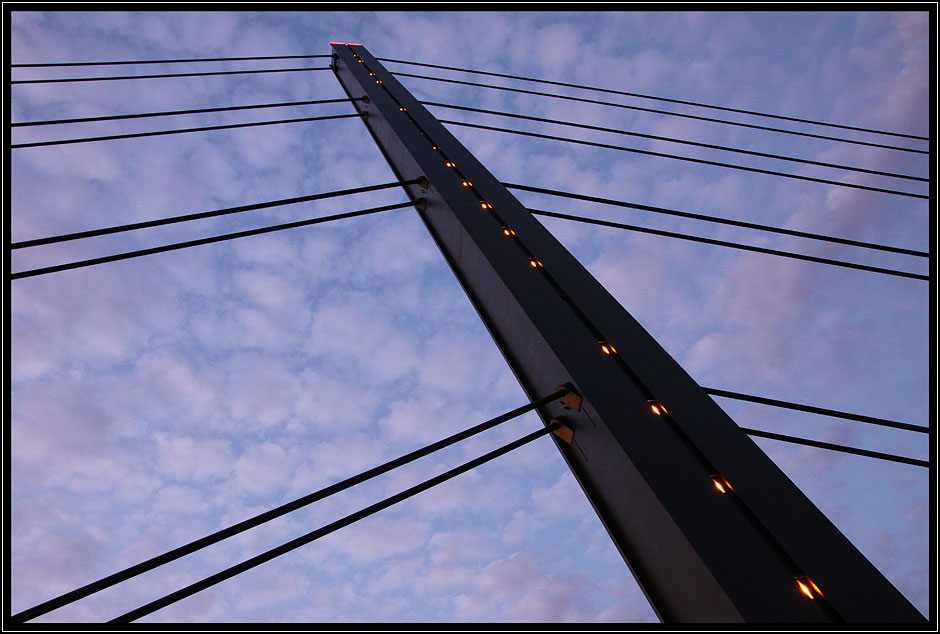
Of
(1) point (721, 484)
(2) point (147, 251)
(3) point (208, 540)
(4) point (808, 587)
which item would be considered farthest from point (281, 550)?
(2) point (147, 251)

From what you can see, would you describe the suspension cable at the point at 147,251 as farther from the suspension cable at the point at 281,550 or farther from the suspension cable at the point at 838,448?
the suspension cable at the point at 838,448

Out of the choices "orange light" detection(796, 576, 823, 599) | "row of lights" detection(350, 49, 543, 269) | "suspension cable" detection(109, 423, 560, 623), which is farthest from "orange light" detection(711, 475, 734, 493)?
"row of lights" detection(350, 49, 543, 269)

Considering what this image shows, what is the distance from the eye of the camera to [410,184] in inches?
181

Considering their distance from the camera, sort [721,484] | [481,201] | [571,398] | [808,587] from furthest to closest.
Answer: [481,201]
[571,398]
[721,484]
[808,587]

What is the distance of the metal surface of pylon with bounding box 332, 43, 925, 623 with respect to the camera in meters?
1.72

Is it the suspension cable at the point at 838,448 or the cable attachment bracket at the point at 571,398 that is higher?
the cable attachment bracket at the point at 571,398

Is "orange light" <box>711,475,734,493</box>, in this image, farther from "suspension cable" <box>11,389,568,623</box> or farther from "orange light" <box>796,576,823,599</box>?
"suspension cable" <box>11,389,568,623</box>

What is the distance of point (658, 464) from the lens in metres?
2.08

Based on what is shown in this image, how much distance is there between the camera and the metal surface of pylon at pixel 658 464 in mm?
1719

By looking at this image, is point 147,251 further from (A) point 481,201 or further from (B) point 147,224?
(A) point 481,201

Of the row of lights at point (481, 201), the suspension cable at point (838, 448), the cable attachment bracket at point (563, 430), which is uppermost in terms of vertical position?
the row of lights at point (481, 201)

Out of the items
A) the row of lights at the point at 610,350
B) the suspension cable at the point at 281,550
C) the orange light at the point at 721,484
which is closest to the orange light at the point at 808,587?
the row of lights at the point at 610,350
